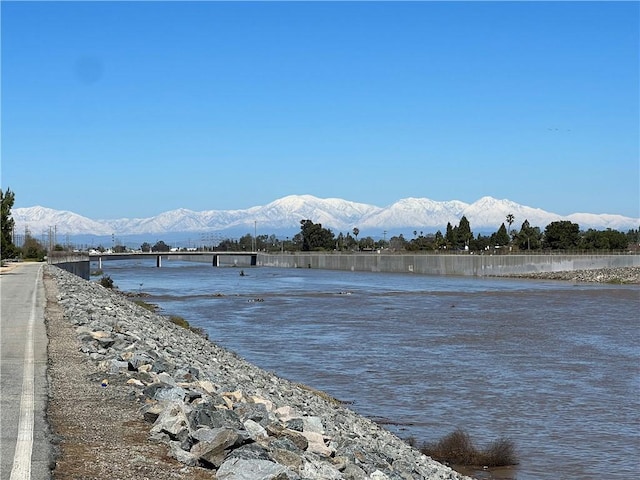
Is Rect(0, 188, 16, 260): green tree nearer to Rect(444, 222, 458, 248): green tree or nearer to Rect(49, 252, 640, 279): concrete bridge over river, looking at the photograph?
Rect(49, 252, 640, 279): concrete bridge over river

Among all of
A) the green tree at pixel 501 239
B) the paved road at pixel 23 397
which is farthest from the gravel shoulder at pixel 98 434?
the green tree at pixel 501 239

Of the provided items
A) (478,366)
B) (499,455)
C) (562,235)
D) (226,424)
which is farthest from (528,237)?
(226,424)

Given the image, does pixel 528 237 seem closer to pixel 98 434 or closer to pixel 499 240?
pixel 499 240

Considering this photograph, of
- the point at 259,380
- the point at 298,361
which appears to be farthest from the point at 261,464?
the point at 298,361

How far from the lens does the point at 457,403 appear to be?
20.1 meters

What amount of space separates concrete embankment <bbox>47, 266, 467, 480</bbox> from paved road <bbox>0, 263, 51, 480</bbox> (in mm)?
279

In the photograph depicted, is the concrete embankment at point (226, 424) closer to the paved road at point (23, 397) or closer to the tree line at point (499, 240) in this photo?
the paved road at point (23, 397)

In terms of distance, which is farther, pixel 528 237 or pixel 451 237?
pixel 451 237

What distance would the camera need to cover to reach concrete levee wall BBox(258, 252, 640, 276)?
101812mm

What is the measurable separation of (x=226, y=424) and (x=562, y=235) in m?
147

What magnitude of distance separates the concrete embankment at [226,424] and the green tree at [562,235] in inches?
5397

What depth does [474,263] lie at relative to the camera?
112 metres

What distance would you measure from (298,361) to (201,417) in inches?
714

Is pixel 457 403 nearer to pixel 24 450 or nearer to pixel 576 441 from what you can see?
pixel 576 441
